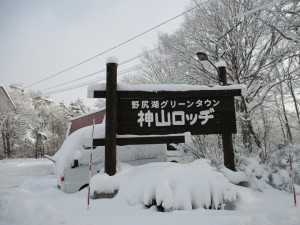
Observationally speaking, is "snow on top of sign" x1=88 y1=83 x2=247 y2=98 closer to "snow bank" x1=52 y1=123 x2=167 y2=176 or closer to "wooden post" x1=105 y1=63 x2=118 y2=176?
"wooden post" x1=105 y1=63 x2=118 y2=176

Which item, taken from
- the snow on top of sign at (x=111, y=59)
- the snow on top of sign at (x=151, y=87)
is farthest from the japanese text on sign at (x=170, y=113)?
the snow on top of sign at (x=111, y=59)

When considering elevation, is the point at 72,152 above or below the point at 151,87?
below

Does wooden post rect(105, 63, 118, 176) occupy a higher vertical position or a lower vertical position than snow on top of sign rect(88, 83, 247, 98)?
lower

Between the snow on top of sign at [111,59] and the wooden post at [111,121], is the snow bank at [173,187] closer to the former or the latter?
the wooden post at [111,121]

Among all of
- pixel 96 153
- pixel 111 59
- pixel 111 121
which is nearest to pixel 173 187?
pixel 111 121

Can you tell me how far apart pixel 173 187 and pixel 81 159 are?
3.75 metres

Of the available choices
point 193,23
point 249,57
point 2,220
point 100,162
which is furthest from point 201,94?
point 193,23

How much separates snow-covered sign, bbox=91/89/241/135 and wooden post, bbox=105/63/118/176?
225 mm

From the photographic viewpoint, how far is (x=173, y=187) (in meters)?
4.91

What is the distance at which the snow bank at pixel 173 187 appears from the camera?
469cm

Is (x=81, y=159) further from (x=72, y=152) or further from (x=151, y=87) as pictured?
(x=151, y=87)

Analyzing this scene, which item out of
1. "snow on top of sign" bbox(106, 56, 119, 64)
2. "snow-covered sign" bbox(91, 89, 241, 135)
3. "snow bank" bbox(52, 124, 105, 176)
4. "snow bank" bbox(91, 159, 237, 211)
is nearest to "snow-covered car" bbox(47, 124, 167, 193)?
"snow bank" bbox(52, 124, 105, 176)

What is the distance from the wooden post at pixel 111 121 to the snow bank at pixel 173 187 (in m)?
0.35

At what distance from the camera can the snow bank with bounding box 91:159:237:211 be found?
4688 millimetres
